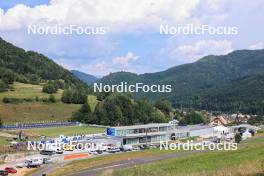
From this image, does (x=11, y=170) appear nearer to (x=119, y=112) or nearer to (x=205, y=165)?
(x=205, y=165)

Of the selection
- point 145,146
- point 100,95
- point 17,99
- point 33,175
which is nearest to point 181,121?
point 100,95

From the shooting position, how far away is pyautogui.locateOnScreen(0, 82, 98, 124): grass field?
13825 cm

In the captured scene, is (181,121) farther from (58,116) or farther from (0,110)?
(0,110)

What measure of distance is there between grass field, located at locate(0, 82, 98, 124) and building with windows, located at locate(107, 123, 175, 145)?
142 ft

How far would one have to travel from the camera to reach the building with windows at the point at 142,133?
326ft

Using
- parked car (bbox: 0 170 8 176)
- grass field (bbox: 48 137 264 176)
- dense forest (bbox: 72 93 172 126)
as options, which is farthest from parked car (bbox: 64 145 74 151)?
dense forest (bbox: 72 93 172 126)

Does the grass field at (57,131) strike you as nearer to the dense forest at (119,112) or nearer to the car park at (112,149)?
the dense forest at (119,112)

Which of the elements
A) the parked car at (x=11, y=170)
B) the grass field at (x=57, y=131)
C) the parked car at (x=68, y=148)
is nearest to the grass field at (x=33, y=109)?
the grass field at (x=57, y=131)

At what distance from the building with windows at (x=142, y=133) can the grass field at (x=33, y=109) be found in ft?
142

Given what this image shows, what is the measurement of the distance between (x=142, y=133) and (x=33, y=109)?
5569 centimetres

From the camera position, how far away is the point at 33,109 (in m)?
149

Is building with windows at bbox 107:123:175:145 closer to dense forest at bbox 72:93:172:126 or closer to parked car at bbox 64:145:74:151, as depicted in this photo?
parked car at bbox 64:145:74:151

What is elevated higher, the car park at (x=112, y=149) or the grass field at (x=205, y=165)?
the grass field at (x=205, y=165)

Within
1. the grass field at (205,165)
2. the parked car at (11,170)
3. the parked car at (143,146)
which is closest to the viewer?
the grass field at (205,165)
